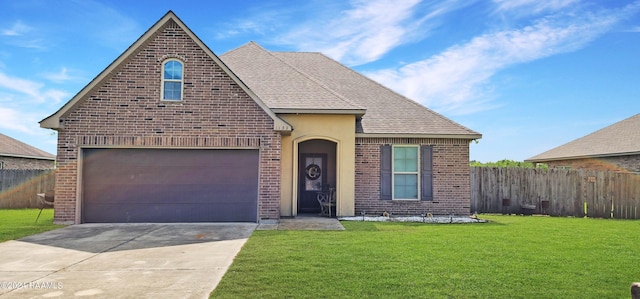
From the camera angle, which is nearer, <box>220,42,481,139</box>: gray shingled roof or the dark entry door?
<box>220,42,481,139</box>: gray shingled roof

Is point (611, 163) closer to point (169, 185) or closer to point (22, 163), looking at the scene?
point (169, 185)

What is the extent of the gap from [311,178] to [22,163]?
20.7 meters

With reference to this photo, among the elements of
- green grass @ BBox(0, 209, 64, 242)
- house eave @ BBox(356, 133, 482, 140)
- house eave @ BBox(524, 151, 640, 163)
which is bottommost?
green grass @ BBox(0, 209, 64, 242)

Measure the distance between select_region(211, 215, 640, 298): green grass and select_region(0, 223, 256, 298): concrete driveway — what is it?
591 mm

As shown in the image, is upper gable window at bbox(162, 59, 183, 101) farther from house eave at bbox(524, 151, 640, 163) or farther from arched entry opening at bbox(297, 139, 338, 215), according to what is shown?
house eave at bbox(524, 151, 640, 163)

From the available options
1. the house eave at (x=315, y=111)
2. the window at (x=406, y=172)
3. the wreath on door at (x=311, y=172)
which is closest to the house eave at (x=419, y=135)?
the window at (x=406, y=172)

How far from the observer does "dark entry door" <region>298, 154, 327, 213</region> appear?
50.1 ft

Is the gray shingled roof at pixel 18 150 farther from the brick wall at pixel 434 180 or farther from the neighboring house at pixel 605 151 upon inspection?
the neighboring house at pixel 605 151

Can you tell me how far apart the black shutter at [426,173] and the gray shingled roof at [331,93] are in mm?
715

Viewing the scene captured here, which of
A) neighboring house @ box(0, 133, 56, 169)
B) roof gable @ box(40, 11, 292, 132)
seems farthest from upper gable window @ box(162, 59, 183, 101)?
neighboring house @ box(0, 133, 56, 169)

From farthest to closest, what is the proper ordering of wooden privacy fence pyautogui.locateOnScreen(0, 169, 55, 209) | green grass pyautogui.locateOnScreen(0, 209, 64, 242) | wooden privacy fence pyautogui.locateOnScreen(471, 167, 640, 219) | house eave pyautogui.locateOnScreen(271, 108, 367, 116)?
wooden privacy fence pyautogui.locateOnScreen(0, 169, 55, 209) < wooden privacy fence pyautogui.locateOnScreen(471, 167, 640, 219) < house eave pyautogui.locateOnScreen(271, 108, 367, 116) < green grass pyautogui.locateOnScreen(0, 209, 64, 242)

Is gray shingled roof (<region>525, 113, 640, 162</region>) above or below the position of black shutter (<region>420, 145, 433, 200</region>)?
above

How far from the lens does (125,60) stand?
12.0 metres

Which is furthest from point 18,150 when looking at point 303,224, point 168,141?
point 303,224
